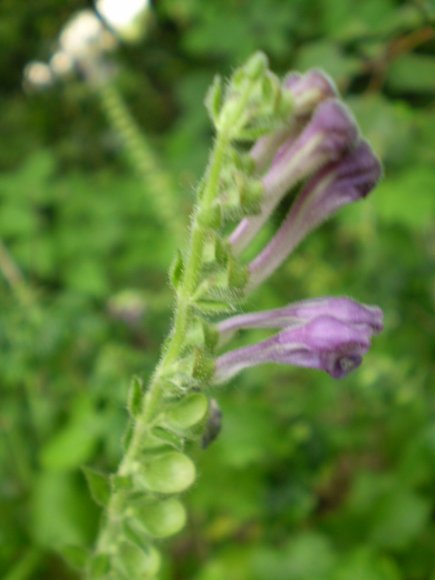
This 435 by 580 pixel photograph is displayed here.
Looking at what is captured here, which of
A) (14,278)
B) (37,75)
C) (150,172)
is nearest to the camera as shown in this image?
(14,278)

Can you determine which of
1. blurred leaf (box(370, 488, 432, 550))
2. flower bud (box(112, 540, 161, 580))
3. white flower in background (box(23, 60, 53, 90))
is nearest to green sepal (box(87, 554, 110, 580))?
flower bud (box(112, 540, 161, 580))

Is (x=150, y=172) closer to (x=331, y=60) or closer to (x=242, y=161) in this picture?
(x=331, y=60)

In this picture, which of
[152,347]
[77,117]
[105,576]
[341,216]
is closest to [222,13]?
[341,216]

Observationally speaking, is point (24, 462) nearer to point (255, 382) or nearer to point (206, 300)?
point (255, 382)

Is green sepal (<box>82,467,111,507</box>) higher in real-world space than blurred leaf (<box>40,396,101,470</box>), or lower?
higher

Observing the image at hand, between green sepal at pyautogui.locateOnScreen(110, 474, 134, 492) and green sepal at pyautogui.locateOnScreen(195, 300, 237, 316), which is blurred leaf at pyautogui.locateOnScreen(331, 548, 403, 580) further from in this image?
green sepal at pyautogui.locateOnScreen(195, 300, 237, 316)

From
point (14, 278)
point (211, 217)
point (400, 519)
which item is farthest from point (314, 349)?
point (14, 278)
